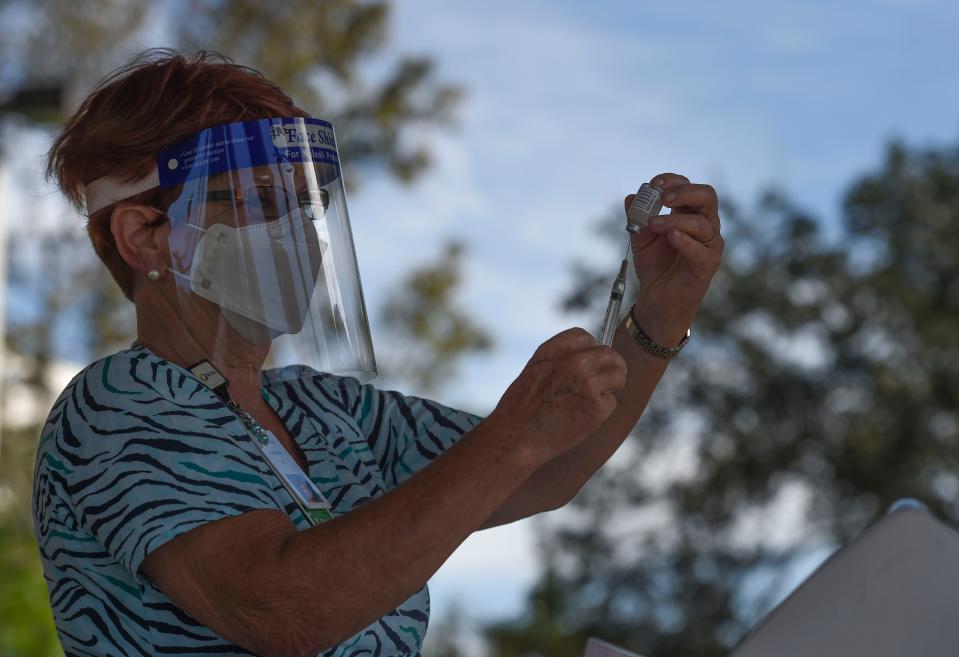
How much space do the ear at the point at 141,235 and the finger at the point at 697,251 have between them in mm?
790

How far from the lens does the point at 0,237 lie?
899cm

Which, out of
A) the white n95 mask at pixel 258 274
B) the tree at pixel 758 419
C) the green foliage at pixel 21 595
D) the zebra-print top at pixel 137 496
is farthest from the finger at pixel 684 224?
the tree at pixel 758 419

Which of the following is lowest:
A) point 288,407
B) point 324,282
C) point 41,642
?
point 288,407

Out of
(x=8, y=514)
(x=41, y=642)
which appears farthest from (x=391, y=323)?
(x=41, y=642)

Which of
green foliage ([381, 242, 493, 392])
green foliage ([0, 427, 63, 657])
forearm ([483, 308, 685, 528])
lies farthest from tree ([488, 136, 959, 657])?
forearm ([483, 308, 685, 528])

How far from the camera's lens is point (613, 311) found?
1708 mm

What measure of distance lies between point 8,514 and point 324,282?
389 inches

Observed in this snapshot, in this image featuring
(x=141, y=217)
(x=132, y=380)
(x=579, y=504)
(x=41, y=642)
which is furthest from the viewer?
(x=579, y=504)

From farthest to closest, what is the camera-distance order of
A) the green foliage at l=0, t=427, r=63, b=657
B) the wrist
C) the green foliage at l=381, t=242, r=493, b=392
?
the green foliage at l=381, t=242, r=493, b=392, the green foliage at l=0, t=427, r=63, b=657, the wrist

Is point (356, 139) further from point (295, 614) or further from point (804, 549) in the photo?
point (295, 614)

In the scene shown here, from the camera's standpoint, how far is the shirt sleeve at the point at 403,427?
208 centimetres

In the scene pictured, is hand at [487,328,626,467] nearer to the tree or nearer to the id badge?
the id badge

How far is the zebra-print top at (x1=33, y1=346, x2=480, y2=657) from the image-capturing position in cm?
146

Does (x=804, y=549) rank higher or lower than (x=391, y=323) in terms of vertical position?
lower
